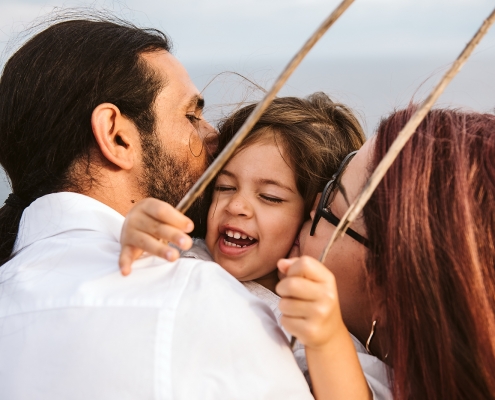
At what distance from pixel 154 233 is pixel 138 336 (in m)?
0.27

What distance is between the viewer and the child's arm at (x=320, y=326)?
1.27m

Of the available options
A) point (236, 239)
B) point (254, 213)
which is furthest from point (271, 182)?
point (236, 239)

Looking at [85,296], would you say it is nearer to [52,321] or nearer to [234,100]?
[52,321]

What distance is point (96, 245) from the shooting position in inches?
58.7

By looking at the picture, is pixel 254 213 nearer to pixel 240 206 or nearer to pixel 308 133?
pixel 240 206

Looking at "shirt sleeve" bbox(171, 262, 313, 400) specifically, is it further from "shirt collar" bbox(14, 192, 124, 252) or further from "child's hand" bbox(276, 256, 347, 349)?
"shirt collar" bbox(14, 192, 124, 252)

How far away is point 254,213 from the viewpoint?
2.43m

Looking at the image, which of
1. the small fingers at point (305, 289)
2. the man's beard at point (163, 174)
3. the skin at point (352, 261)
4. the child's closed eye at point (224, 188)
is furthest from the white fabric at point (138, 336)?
the child's closed eye at point (224, 188)

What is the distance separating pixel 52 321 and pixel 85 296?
0.10 m

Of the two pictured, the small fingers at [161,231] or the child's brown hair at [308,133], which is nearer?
the small fingers at [161,231]

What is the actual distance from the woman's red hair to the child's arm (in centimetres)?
13

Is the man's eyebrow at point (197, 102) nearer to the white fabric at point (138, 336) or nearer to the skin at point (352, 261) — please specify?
the skin at point (352, 261)

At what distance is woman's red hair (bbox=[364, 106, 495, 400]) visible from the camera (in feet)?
4.42

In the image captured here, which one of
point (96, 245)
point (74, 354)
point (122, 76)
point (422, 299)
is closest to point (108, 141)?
point (122, 76)
